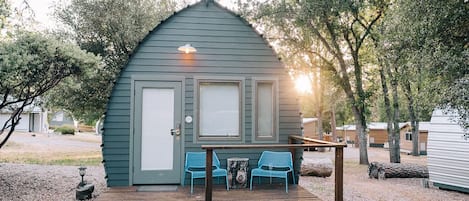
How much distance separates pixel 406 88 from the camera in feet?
42.7

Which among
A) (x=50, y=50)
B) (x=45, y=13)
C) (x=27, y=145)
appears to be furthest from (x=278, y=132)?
(x=27, y=145)

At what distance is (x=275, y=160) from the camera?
5.69 metres

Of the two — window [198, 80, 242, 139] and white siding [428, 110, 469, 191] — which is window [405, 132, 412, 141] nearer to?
white siding [428, 110, 469, 191]

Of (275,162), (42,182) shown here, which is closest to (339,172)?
(275,162)

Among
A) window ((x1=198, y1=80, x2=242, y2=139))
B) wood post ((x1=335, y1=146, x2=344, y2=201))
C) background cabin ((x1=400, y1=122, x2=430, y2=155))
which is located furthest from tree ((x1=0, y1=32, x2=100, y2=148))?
background cabin ((x1=400, y1=122, x2=430, y2=155))

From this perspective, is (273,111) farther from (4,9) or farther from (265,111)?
(4,9)

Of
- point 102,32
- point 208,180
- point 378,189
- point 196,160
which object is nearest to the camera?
point 208,180

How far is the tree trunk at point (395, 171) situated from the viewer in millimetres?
9422

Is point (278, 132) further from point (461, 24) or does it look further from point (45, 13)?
point (45, 13)

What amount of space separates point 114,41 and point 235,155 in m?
6.09

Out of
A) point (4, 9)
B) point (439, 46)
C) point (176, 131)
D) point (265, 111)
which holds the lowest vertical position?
point (176, 131)

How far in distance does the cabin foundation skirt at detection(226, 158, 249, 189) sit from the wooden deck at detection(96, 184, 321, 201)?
5.9 inches

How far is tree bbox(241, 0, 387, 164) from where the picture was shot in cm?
1006

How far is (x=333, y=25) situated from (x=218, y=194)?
334 inches
